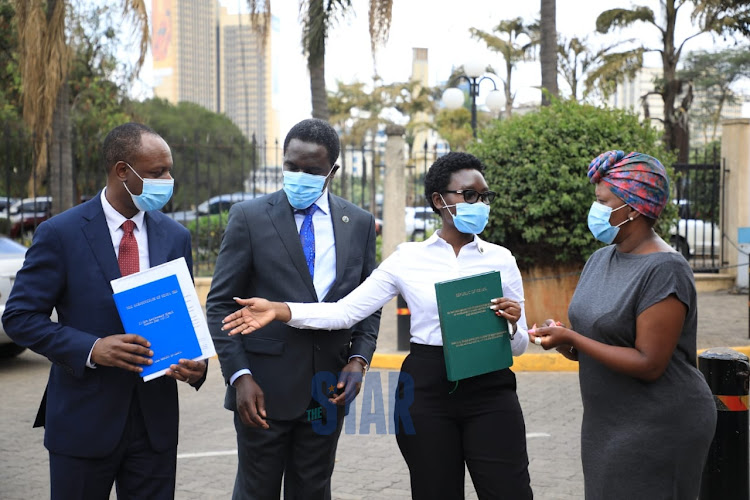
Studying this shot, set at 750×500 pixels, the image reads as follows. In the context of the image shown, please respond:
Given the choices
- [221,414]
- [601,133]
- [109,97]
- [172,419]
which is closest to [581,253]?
[601,133]

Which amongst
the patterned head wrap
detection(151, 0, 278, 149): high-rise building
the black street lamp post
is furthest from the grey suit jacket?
detection(151, 0, 278, 149): high-rise building

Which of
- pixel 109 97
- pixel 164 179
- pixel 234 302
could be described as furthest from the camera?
pixel 109 97

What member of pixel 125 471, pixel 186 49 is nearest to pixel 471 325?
pixel 125 471

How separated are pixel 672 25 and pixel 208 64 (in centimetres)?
10368

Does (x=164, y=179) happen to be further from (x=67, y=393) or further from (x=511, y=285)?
(x=511, y=285)

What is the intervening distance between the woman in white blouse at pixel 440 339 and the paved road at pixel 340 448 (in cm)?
213

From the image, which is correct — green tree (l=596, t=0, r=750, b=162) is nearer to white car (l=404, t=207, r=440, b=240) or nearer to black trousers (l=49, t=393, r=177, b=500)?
white car (l=404, t=207, r=440, b=240)

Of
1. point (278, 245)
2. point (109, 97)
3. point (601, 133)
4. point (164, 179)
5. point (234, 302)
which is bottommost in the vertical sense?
point (234, 302)

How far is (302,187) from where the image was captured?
3.62 meters

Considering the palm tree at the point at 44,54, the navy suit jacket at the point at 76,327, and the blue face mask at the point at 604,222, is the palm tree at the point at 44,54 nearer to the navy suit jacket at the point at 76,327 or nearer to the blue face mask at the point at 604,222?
the navy suit jacket at the point at 76,327

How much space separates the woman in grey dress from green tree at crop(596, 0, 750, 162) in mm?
22406

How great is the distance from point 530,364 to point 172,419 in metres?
6.57

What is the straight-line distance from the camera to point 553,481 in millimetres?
5609

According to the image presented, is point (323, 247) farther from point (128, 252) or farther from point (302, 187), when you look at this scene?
point (128, 252)
